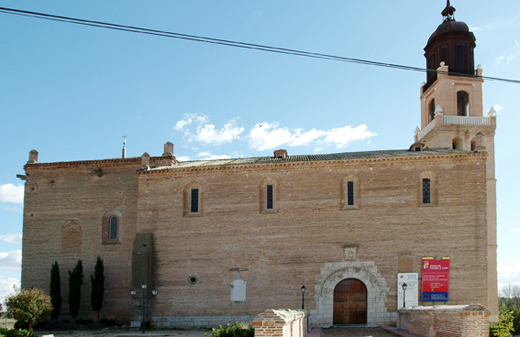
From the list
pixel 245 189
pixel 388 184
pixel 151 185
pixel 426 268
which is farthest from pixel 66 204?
pixel 426 268

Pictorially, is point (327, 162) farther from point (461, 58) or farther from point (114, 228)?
point (461, 58)

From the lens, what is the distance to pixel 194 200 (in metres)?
29.2

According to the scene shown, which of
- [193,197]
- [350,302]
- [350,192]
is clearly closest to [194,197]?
[193,197]

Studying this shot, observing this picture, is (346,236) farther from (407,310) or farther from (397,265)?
(407,310)

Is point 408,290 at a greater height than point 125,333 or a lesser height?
greater

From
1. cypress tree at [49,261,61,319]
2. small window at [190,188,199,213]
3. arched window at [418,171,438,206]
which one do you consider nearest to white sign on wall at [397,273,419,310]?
arched window at [418,171,438,206]

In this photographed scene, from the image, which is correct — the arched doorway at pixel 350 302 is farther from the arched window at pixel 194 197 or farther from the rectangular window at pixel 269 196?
the arched window at pixel 194 197

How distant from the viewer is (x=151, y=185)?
29.7 meters

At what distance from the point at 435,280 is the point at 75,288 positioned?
64.0 feet

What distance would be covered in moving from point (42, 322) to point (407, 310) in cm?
1945

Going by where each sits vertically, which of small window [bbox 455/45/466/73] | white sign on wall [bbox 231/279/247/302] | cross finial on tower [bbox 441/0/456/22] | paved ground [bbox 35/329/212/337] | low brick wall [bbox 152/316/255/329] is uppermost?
cross finial on tower [bbox 441/0/456/22]

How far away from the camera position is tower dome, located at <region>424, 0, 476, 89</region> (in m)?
34.9

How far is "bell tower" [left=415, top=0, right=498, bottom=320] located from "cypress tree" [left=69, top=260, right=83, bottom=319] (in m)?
23.1

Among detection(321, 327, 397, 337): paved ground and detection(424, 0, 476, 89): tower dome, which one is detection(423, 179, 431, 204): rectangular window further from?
detection(424, 0, 476, 89): tower dome
